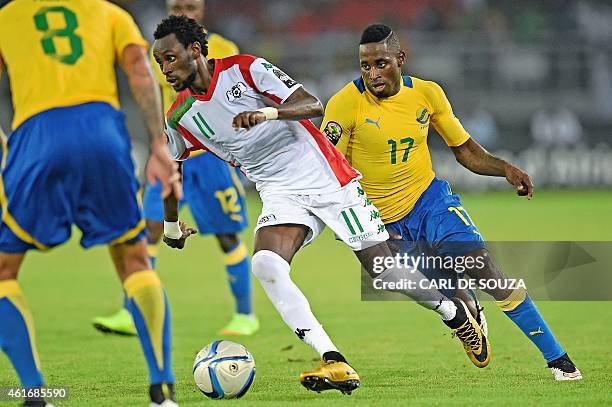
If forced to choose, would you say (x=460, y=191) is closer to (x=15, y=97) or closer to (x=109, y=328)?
(x=109, y=328)

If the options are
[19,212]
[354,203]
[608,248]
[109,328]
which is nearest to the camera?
[19,212]

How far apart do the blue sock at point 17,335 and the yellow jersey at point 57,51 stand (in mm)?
791

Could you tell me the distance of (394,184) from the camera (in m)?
7.30

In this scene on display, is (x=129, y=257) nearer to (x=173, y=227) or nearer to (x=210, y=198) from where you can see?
(x=173, y=227)

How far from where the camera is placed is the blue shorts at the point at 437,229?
6.98 meters

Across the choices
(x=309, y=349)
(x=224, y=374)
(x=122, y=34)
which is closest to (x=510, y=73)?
(x=309, y=349)

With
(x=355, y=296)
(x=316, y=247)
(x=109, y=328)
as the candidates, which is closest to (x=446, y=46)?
(x=316, y=247)

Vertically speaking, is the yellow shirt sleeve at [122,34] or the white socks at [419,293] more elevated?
the yellow shirt sleeve at [122,34]

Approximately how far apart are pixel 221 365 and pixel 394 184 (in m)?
1.87

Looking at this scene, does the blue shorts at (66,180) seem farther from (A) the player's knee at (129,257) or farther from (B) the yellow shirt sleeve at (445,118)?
(B) the yellow shirt sleeve at (445,118)

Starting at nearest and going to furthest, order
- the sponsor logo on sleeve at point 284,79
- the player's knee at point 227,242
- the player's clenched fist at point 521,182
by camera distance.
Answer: the sponsor logo on sleeve at point 284,79, the player's clenched fist at point 521,182, the player's knee at point 227,242

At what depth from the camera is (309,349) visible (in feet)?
26.9

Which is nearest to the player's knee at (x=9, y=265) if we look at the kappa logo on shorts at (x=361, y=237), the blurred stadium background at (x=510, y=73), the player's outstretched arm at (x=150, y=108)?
the player's outstretched arm at (x=150, y=108)

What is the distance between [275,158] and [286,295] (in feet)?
2.90
